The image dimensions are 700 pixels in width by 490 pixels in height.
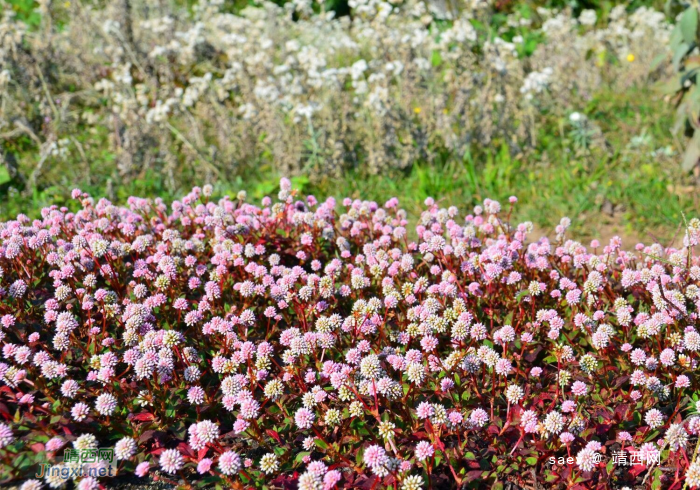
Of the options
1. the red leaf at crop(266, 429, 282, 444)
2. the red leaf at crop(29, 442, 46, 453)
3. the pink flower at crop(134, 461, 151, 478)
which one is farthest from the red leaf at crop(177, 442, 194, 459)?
the red leaf at crop(29, 442, 46, 453)

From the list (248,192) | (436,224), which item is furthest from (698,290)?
(248,192)

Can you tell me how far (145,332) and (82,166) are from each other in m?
4.02

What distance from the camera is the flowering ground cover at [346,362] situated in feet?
7.45

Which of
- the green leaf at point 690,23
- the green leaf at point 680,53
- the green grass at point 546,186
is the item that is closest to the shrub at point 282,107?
the green grass at point 546,186

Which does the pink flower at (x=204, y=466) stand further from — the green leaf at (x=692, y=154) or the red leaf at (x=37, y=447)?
the green leaf at (x=692, y=154)

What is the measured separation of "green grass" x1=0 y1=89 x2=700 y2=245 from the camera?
489 cm

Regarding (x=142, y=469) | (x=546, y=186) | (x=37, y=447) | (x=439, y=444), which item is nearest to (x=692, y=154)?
(x=546, y=186)

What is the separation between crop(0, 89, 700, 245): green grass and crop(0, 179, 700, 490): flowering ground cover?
1491 mm

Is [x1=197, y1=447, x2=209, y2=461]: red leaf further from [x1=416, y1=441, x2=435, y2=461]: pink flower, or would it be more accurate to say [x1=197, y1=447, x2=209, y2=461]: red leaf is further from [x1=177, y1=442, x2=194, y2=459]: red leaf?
[x1=416, y1=441, x2=435, y2=461]: pink flower

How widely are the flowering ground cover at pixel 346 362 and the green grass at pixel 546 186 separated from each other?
1.49 metres

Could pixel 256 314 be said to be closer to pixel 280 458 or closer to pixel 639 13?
pixel 280 458

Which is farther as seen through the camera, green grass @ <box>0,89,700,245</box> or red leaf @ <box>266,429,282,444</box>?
green grass @ <box>0,89,700,245</box>

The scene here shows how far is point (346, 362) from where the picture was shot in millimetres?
2770

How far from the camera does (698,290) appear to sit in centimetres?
288
